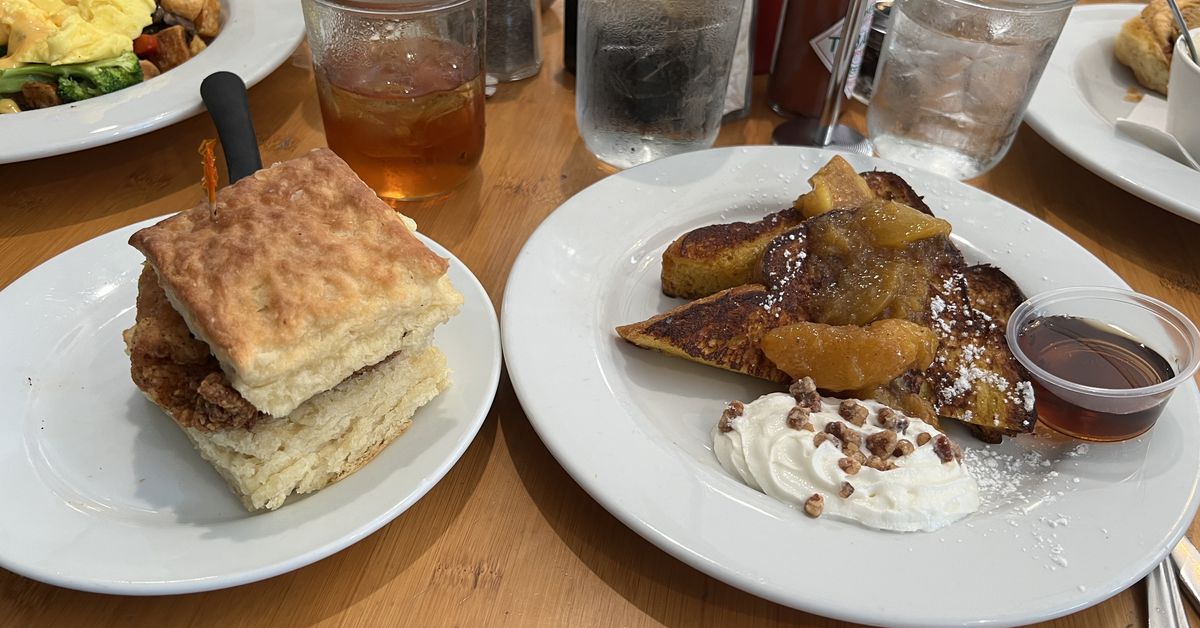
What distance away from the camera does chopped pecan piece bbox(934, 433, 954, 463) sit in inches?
58.9

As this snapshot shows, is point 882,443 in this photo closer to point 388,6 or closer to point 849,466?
point 849,466

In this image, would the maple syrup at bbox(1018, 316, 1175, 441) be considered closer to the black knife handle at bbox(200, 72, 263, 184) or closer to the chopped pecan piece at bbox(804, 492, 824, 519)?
the chopped pecan piece at bbox(804, 492, 824, 519)

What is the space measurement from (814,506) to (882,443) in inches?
7.6

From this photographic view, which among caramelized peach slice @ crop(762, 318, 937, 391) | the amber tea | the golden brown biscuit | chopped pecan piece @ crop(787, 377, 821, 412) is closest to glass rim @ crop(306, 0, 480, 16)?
the amber tea

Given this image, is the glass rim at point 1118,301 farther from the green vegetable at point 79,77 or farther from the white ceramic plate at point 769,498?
the green vegetable at point 79,77

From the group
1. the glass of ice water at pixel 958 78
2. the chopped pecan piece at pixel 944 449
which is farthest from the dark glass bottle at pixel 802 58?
the chopped pecan piece at pixel 944 449

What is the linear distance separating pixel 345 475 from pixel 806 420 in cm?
84

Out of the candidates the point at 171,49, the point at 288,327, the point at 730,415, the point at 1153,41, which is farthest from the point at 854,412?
the point at 171,49

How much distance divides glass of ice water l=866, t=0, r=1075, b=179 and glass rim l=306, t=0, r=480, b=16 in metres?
1.25

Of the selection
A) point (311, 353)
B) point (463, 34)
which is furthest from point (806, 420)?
point (463, 34)

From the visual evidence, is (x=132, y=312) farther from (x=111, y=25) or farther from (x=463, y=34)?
(x=111, y=25)

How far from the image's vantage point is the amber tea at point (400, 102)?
6.48ft

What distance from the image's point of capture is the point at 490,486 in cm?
155

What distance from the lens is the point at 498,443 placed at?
5.33 feet
